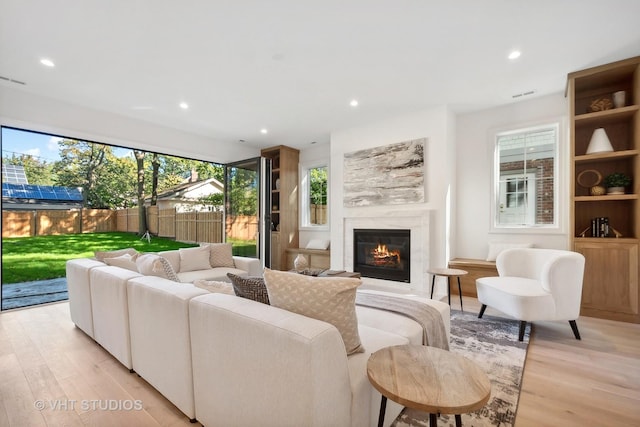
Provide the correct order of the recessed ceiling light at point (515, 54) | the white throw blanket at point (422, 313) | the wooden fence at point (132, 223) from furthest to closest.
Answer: the wooden fence at point (132, 223), the recessed ceiling light at point (515, 54), the white throw blanket at point (422, 313)

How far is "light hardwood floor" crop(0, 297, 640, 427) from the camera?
1.57m

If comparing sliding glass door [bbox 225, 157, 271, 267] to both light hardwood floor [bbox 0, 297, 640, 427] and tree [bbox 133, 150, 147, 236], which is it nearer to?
tree [bbox 133, 150, 147, 236]

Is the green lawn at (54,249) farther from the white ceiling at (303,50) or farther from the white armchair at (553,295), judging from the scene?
the white armchair at (553,295)

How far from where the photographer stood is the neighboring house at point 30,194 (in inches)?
148

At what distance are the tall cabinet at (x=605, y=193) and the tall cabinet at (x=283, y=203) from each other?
14.6 feet

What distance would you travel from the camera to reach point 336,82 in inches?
130

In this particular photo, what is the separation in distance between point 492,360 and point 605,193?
2.62 metres

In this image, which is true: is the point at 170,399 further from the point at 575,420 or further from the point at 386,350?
the point at 575,420

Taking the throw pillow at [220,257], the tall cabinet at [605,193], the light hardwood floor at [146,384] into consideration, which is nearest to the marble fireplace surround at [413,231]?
the light hardwood floor at [146,384]

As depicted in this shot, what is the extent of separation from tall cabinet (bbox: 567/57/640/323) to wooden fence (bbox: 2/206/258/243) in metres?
4.78

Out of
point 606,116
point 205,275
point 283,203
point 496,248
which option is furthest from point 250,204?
point 606,116

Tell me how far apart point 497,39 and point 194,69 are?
2935mm

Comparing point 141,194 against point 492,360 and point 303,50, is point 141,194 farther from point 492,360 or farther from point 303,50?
point 492,360

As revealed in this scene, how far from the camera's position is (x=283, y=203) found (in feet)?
19.2
